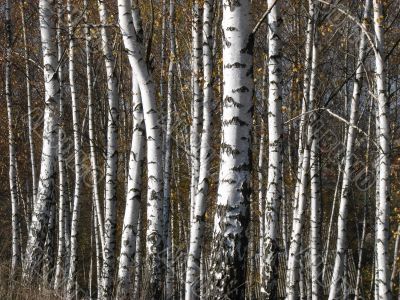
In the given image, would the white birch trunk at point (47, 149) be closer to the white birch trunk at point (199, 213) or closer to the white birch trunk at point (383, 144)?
the white birch trunk at point (199, 213)

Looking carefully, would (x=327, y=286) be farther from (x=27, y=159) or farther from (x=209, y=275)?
(x=27, y=159)

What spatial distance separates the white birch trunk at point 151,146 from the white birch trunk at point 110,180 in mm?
526

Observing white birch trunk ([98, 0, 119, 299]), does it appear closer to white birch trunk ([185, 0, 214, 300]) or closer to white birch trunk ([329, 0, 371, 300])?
white birch trunk ([185, 0, 214, 300])

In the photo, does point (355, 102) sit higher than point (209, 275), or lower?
higher

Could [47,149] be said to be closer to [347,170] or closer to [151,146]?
[151,146]

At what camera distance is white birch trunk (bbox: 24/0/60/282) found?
24.5 ft

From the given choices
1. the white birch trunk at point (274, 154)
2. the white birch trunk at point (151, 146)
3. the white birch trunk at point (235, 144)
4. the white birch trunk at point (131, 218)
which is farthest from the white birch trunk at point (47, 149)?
the white birch trunk at point (235, 144)

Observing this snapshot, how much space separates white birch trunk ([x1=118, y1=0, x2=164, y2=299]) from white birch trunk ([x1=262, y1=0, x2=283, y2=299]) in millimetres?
1242

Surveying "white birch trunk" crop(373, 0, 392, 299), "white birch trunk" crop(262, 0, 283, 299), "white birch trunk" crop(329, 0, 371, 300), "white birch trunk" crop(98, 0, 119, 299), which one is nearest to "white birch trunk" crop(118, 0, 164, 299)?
"white birch trunk" crop(98, 0, 119, 299)

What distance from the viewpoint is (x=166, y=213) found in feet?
36.4

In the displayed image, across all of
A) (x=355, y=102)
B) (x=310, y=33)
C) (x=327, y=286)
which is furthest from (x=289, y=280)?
(x=327, y=286)

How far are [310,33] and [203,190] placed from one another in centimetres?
312

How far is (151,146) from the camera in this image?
589cm

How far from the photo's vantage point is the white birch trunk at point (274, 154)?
6.38 metres
